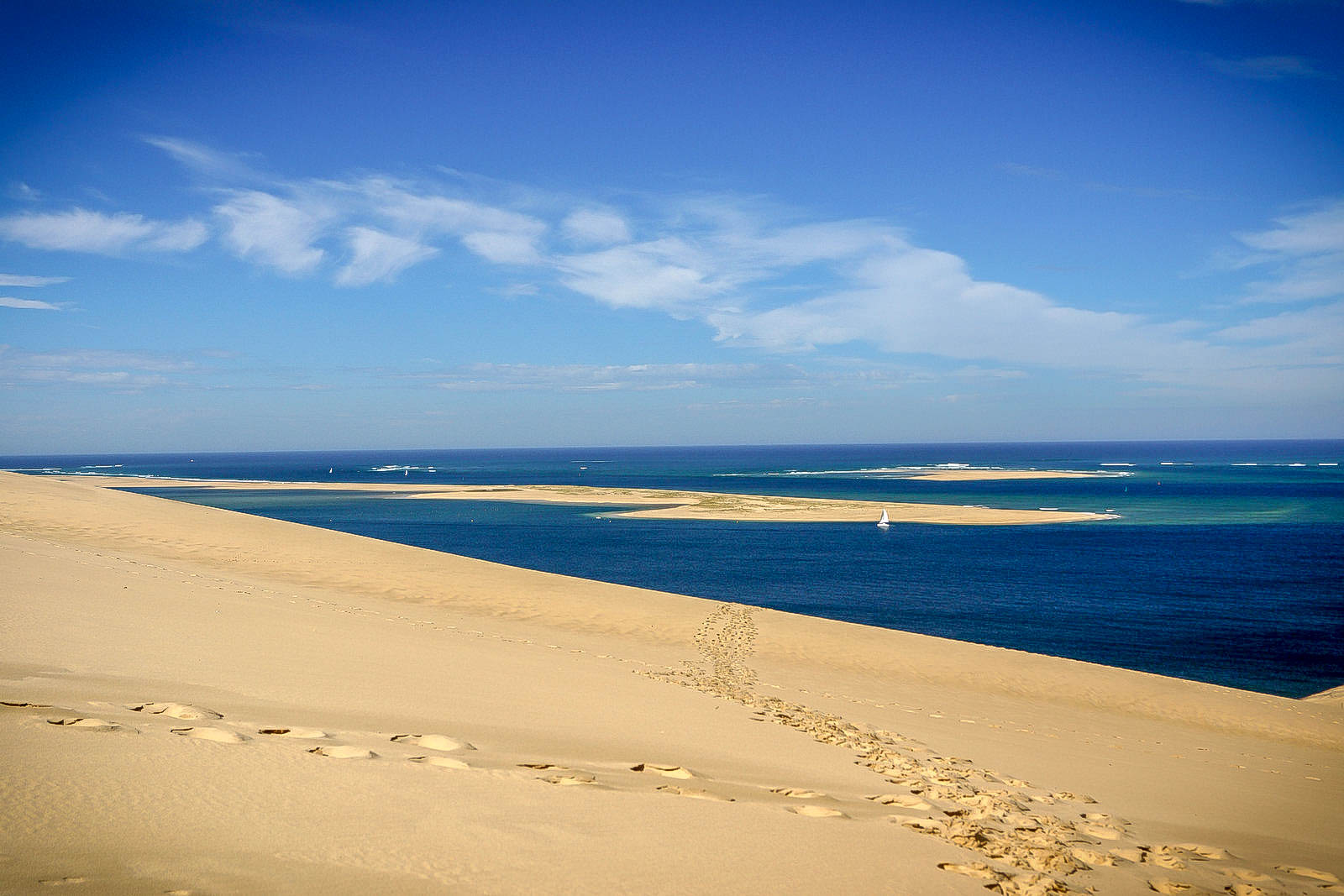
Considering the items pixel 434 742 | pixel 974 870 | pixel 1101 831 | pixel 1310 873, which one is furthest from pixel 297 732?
pixel 1310 873

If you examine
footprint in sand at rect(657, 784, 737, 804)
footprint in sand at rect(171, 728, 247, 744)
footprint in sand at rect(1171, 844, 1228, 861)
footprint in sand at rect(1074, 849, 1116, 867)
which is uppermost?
footprint in sand at rect(171, 728, 247, 744)

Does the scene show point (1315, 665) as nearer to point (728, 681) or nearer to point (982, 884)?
point (728, 681)

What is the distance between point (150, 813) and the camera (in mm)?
4539

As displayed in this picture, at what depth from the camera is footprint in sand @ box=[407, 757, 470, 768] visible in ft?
20.6

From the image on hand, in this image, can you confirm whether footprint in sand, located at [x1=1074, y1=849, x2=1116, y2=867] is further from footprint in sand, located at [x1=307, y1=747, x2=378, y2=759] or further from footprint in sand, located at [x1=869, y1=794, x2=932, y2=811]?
footprint in sand, located at [x1=307, y1=747, x2=378, y2=759]

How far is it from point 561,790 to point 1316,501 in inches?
3646

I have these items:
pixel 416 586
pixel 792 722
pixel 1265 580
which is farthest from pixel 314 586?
pixel 1265 580

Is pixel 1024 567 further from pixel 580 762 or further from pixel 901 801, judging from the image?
pixel 580 762

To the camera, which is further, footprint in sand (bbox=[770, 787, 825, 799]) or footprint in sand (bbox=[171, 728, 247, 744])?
footprint in sand (bbox=[770, 787, 825, 799])

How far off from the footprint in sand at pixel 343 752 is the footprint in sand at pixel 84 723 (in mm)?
A: 1408

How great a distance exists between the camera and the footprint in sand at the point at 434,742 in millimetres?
6895

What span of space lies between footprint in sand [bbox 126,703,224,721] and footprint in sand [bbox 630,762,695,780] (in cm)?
364

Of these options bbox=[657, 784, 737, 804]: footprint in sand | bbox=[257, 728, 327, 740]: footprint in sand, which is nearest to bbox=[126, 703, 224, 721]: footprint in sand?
bbox=[257, 728, 327, 740]: footprint in sand

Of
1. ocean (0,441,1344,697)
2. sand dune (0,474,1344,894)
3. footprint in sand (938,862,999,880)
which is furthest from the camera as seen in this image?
ocean (0,441,1344,697)
